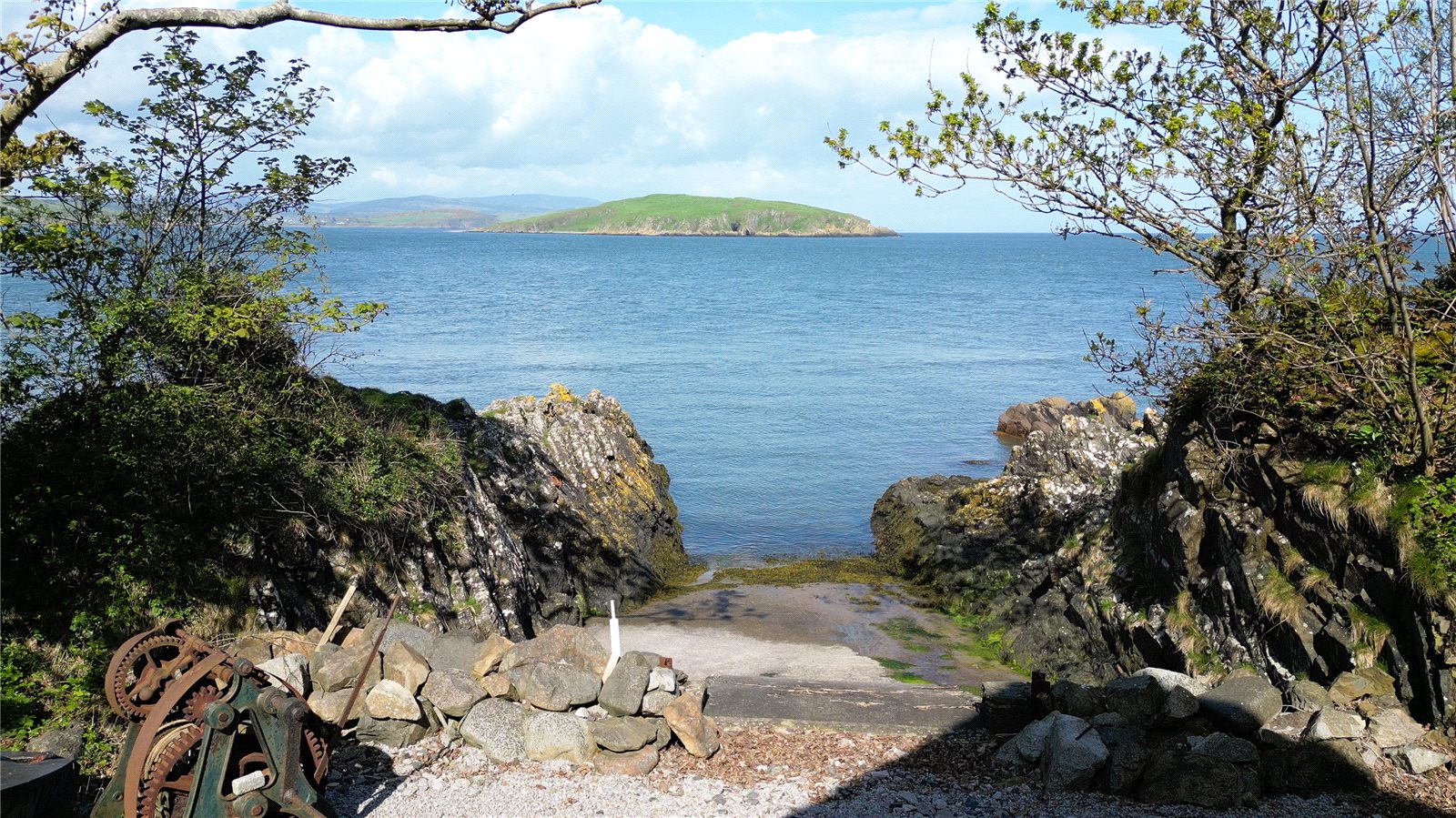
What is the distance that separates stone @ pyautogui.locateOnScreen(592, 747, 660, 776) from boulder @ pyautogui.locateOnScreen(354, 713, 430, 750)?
1827 millimetres

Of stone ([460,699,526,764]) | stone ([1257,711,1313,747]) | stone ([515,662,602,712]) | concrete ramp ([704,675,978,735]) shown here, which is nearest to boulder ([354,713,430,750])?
stone ([460,699,526,764])

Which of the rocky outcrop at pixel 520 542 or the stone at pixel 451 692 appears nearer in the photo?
the stone at pixel 451 692

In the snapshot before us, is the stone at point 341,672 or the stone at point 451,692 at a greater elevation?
the stone at point 341,672

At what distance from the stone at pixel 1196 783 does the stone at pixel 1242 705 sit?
0.94 m

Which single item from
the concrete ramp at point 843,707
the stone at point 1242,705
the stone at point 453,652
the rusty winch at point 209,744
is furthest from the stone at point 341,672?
the stone at point 1242,705

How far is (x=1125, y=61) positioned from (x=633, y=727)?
937 centimetres

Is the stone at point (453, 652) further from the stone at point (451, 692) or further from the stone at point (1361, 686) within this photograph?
the stone at point (1361, 686)

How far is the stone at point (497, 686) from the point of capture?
1046 centimetres

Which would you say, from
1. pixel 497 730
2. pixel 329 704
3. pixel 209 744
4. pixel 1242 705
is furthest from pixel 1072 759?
pixel 209 744

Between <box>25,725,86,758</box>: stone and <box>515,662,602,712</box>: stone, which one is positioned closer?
<box>25,725,86,758</box>: stone

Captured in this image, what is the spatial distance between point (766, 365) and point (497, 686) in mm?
37399

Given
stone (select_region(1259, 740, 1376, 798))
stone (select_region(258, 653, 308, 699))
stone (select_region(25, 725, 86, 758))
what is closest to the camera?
stone (select_region(25, 725, 86, 758))

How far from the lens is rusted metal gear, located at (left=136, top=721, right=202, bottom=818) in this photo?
702 centimetres

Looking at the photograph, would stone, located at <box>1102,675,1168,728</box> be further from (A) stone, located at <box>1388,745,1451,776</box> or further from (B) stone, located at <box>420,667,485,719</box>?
(B) stone, located at <box>420,667,485,719</box>
